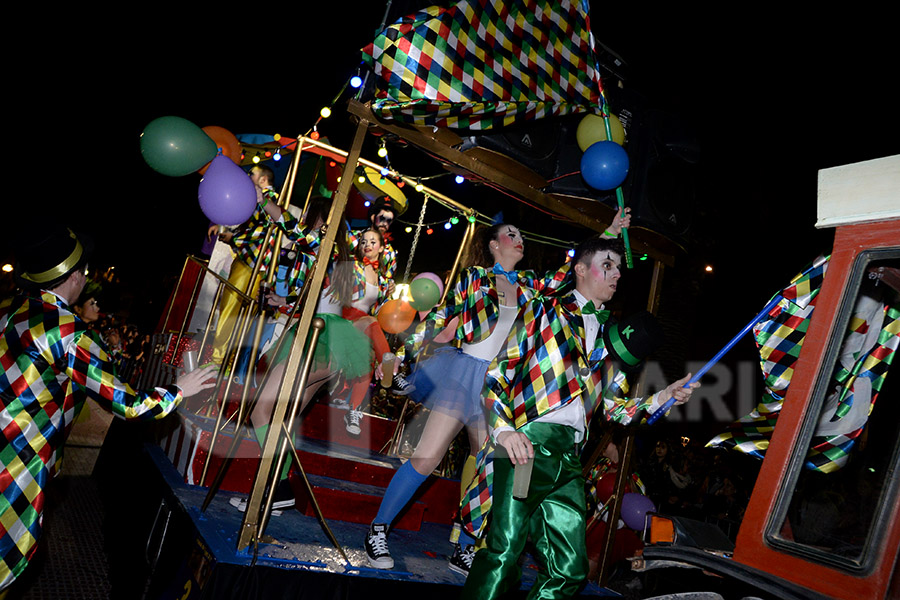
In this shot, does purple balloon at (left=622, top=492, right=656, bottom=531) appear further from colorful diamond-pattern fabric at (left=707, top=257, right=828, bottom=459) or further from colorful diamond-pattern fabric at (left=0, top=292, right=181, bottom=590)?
colorful diamond-pattern fabric at (left=0, top=292, right=181, bottom=590)

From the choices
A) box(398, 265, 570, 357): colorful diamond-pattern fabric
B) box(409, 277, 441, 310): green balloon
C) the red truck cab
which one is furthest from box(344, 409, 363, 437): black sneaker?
the red truck cab

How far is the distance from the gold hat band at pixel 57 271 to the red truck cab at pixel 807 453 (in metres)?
2.45

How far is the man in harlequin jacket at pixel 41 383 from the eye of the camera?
2.12 metres

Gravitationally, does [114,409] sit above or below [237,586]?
above

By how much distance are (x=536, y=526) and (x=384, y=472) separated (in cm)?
193

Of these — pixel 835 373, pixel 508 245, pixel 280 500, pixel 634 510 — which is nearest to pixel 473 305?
pixel 508 245

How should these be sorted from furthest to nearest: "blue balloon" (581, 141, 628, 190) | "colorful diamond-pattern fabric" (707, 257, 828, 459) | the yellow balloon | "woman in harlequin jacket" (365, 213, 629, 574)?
the yellow balloon
"blue balloon" (581, 141, 628, 190)
"woman in harlequin jacket" (365, 213, 629, 574)
"colorful diamond-pattern fabric" (707, 257, 828, 459)

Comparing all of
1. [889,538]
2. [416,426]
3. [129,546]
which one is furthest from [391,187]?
[889,538]

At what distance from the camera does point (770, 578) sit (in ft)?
4.04

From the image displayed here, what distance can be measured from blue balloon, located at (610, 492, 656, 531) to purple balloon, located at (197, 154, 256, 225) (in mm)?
4046

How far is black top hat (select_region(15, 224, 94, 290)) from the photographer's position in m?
2.26

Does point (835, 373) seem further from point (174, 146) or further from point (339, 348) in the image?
point (174, 146)

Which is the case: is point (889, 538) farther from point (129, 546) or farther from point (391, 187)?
point (391, 187)

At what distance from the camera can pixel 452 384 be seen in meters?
3.46
